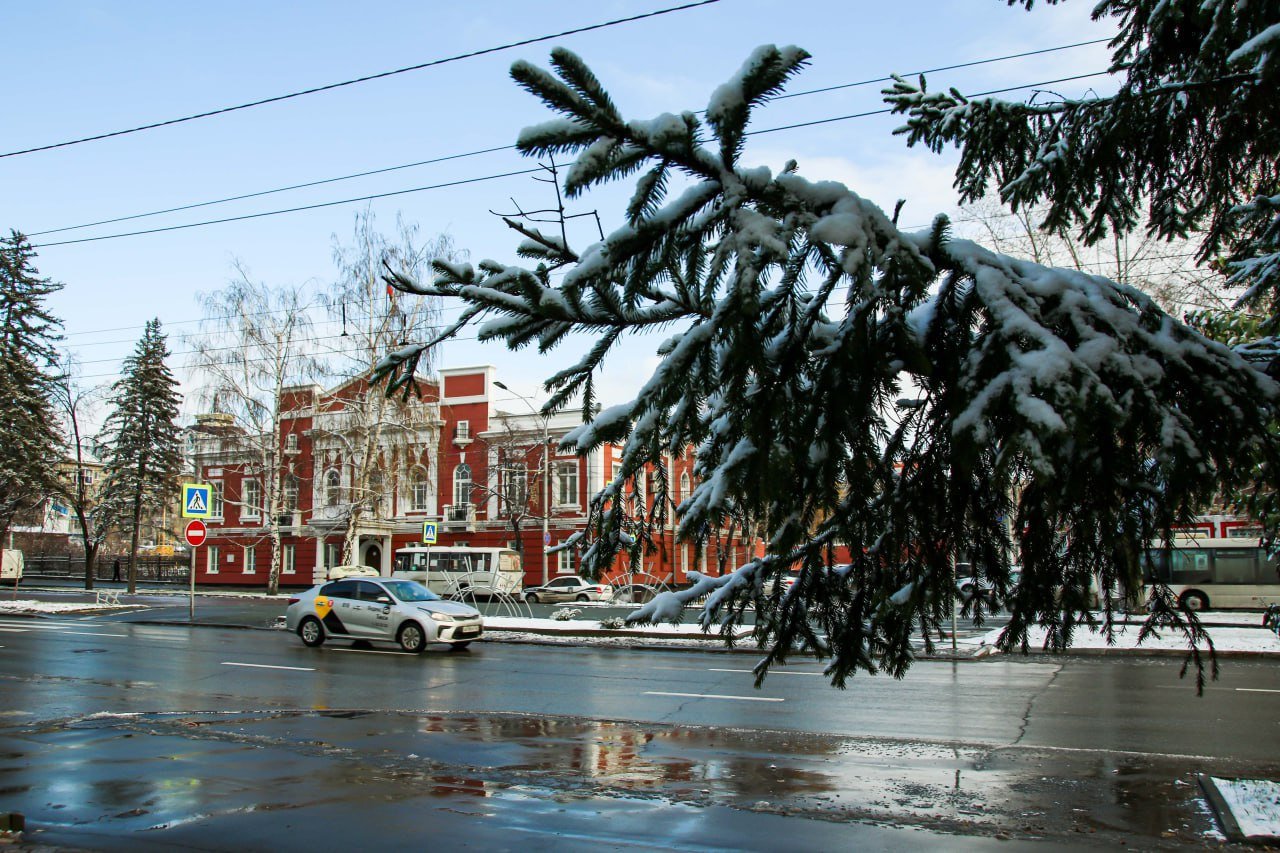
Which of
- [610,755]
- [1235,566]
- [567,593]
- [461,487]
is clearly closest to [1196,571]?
[1235,566]

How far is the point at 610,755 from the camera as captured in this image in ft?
27.1

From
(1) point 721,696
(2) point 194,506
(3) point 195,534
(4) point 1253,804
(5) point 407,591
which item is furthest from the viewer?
(3) point 195,534

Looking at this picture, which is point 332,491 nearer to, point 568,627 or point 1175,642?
point 568,627

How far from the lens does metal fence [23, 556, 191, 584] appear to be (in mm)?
59625

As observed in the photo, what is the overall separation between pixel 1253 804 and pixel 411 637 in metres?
14.5

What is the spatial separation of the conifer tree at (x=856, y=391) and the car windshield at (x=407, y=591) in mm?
15321

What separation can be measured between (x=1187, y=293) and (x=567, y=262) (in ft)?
79.6

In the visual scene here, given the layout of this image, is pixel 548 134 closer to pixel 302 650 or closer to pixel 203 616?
pixel 302 650

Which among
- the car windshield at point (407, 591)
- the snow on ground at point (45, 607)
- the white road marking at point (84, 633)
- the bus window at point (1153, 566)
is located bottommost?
the snow on ground at point (45, 607)

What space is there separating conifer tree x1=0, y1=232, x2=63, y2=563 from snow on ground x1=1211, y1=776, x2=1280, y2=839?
47551 mm

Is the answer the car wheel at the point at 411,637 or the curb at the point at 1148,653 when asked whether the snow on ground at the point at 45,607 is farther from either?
the curb at the point at 1148,653

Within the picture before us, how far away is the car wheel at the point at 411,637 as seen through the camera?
17734 mm

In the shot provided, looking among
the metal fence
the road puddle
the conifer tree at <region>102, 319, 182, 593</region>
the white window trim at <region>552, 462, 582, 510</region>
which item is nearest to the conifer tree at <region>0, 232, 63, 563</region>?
the conifer tree at <region>102, 319, 182, 593</region>

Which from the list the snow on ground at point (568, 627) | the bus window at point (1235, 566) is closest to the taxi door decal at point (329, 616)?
the snow on ground at point (568, 627)
